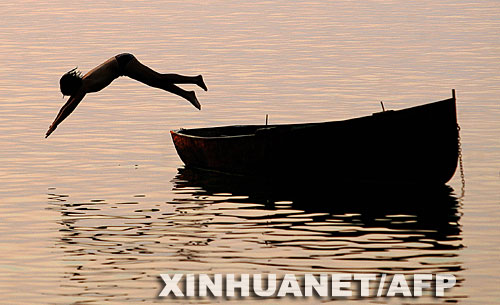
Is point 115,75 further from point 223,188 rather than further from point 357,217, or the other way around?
point 357,217

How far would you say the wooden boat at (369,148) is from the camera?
2581cm

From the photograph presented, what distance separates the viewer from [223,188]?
26484 millimetres

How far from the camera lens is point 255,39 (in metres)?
66.3

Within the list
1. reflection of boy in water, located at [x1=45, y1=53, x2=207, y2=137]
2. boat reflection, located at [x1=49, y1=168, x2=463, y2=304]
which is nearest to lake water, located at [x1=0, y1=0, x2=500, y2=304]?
boat reflection, located at [x1=49, y1=168, x2=463, y2=304]

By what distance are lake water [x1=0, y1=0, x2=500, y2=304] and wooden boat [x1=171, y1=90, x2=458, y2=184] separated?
458 mm

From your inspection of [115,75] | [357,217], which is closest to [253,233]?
[357,217]

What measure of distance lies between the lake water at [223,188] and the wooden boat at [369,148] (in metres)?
0.46

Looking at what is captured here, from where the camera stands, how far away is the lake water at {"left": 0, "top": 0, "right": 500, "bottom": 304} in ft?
63.6

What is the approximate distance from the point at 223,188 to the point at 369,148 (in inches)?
109

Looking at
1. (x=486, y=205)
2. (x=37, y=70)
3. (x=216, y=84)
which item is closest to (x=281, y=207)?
(x=486, y=205)

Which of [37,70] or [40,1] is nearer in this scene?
[37,70]

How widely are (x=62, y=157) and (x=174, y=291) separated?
Answer: 42.7 feet

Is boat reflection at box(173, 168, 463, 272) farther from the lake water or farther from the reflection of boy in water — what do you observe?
the reflection of boy in water

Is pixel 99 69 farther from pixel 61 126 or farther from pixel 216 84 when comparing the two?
pixel 216 84
